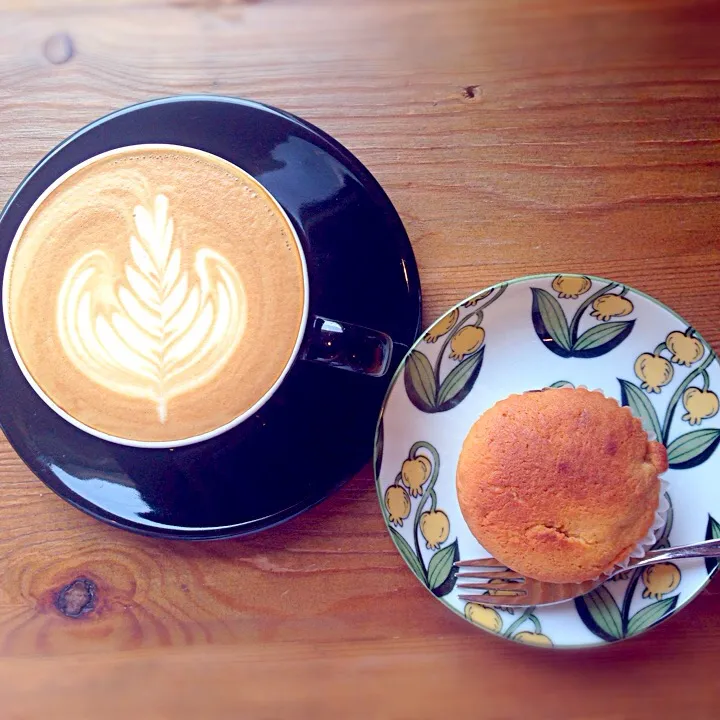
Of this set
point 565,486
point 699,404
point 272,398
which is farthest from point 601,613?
point 272,398

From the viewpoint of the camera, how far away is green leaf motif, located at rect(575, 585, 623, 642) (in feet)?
2.97

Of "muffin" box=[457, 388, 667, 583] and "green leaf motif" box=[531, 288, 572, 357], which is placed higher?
"green leaf motif" box=[531, 288, 572, 357]

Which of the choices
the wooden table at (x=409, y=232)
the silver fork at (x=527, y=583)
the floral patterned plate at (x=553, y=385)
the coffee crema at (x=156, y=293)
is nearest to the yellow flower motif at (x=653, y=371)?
the floral patterned plate at (x=553, y=385)

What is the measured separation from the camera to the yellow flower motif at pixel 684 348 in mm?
895

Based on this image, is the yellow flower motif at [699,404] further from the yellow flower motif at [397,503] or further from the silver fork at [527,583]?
the yellow flower motif at [397,503]

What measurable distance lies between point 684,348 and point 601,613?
0.37 meters

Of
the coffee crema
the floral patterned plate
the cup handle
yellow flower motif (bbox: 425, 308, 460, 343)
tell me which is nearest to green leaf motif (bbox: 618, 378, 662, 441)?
the floral patterned plate

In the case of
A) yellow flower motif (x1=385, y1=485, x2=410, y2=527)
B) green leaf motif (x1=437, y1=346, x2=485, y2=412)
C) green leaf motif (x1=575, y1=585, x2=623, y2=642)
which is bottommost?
green leaf motif (x1=575, y1=585, x2=623, y2=642)

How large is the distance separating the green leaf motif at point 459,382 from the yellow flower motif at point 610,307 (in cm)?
→ 16

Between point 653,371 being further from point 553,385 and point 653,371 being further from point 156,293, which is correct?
point 156,293

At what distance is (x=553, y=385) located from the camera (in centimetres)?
95

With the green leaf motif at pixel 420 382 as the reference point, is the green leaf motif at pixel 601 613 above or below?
below

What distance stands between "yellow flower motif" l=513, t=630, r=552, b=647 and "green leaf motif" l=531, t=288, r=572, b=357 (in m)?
0.38

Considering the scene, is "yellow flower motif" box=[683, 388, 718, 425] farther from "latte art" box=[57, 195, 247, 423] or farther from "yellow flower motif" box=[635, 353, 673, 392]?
"latte art" box=[57, 195, 247, 423]
